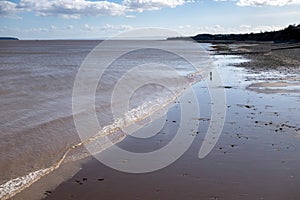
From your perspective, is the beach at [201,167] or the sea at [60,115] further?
the sea at [60,115]

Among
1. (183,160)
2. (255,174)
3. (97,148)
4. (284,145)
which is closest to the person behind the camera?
(255,174)

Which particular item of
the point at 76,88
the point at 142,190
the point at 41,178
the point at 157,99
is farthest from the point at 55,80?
the point at 142,190

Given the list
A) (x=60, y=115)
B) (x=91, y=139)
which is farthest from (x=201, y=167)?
(x=60, y=115)

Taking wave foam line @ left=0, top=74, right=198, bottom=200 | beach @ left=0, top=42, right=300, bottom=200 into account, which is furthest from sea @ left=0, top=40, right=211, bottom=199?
beach @ left=0, top=42, right=300, bottom=200

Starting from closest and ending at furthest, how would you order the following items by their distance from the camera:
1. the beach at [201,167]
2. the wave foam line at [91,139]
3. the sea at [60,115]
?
the beach at [201,167] → the wave foam line at [91,139] → the sea at [60,115]

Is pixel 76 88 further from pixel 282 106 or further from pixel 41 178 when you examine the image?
pixel 41 178

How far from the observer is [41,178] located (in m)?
7.03

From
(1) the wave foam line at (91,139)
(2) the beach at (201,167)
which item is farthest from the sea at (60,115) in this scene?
(2) the beach at (201,167)

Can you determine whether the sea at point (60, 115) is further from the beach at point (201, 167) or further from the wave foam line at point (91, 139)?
the beach at point (201, 167)

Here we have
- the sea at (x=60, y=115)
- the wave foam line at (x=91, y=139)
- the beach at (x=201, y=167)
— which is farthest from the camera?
the sea at (x=60, y=115)

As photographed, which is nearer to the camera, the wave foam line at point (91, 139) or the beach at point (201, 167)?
the beach at point (201, 167)

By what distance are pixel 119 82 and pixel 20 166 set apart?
13.5 metres

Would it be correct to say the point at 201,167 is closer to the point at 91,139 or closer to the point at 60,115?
the point at 91,139

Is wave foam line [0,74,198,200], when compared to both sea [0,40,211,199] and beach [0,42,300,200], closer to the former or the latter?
sea [0,40,211,199]
